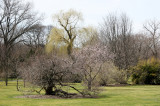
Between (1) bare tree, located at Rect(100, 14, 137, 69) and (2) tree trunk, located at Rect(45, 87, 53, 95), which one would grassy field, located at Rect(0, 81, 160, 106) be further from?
(1) bare tree, located at Rect(100, 14, 137, 69)

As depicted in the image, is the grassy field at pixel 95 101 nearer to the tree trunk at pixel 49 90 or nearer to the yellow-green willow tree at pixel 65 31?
the tree trunk at pixel 49 90

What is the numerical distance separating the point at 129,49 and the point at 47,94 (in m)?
21.0

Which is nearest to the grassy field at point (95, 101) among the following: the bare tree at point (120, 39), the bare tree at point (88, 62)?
the bare tree at point (88, 62)

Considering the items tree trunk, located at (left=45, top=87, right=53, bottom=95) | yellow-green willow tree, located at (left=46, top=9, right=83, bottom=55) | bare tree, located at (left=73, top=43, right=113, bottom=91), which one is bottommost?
tree trunk, located at (left=45, top=87, right=53, bottom=95)

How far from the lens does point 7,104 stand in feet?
42.3

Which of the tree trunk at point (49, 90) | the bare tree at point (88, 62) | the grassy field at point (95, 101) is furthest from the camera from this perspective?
the bare tree at point (88, 62)

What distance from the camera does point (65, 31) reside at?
3788cm

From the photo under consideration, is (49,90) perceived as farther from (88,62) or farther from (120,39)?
(120,39)

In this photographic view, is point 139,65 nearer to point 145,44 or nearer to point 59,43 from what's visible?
point 59,43

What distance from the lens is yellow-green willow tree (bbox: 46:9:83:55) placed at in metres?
36.8

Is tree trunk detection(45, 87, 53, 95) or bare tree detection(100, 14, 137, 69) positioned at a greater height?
bare tree detection(100, 14, 137, 69)

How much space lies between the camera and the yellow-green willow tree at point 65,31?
3675 centimetres

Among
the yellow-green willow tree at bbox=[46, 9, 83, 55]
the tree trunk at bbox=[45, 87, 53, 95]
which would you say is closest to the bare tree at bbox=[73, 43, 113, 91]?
the tree trunk at bbox=[45, 87, 53, 95]

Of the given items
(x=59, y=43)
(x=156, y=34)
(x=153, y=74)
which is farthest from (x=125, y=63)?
(x=156, y=34)
